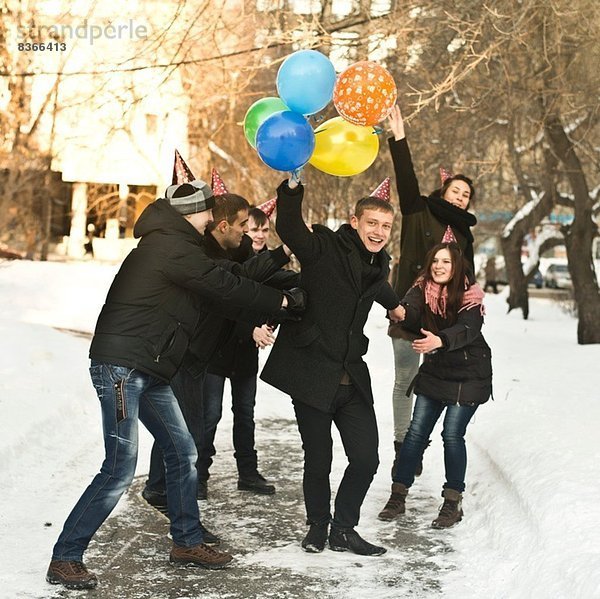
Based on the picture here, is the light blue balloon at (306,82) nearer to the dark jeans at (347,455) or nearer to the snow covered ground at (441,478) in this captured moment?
the dark jeans at (347,455)

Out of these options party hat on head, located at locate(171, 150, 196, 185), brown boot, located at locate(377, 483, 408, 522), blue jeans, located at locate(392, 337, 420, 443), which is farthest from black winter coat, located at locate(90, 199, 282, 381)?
blue jeans, located at locate(392, 337, 420, 443)

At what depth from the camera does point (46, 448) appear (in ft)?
26.4

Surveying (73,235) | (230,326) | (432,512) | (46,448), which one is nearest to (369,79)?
(230,326)

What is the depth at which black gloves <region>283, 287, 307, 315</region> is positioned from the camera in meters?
5.27

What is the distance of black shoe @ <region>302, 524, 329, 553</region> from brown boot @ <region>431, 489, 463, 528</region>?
2.85 feet

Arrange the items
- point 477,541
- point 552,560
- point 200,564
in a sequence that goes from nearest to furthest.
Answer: point 552,560
point 200,564
point 477,541

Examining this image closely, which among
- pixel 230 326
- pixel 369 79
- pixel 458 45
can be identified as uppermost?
pixel 458 45

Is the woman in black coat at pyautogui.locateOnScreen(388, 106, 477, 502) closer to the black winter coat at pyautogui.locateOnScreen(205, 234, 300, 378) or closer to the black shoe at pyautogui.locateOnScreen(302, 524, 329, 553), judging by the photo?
the black winter coat at pyautogui.locateOnScreen(205, 234, 300, 378)

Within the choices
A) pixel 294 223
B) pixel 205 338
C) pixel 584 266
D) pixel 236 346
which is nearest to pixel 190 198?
pixel 294 223

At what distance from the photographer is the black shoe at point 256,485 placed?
6824mm

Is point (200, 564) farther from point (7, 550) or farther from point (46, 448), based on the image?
point (46, 448)

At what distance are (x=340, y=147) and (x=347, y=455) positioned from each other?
181cm

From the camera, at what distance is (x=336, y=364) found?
548 cm

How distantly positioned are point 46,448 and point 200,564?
323 cm
